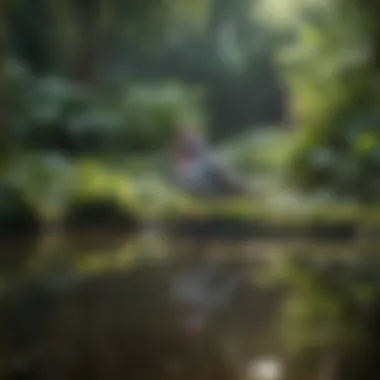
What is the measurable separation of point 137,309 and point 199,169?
1.13 feet

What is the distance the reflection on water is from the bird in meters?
0.12

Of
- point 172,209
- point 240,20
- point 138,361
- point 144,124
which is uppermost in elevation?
point 240,20

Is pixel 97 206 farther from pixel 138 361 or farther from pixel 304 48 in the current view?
pixel 304 48

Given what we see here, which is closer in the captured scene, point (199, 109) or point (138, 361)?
point (138, 361)

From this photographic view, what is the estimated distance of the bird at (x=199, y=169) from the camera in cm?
162

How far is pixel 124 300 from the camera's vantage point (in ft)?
5.17

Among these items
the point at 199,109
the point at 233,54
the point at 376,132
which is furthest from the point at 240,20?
the point at 376,132

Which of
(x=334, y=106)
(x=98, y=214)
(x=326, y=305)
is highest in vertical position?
(x=334, y=106)

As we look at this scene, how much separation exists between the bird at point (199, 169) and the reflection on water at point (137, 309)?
120mm

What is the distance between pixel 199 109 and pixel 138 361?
570 millimetres

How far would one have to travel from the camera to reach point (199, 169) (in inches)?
64.5

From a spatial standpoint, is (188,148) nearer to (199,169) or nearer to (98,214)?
(199,169)

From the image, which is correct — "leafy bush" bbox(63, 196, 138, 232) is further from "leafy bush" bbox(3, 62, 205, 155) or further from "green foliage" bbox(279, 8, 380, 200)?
"green foliage" bbox(279, 8, 380, 200)

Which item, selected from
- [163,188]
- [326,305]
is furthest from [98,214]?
[326,305]
